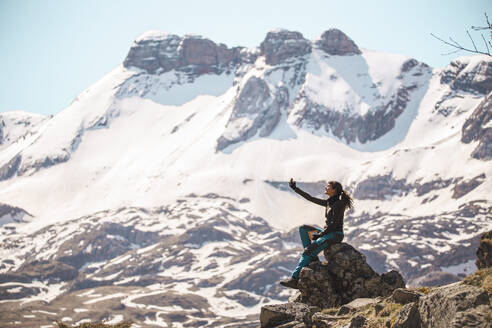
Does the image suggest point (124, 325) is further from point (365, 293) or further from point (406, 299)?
point (406, 299)

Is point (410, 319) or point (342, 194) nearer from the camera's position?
point (410, 319)

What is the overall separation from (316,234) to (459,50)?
8.88 meters

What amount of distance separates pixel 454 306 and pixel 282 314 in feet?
23.5

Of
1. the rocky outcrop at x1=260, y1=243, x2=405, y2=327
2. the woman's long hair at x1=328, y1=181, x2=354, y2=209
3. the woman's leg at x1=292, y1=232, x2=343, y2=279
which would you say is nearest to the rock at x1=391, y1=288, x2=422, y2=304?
the rocky outcrop at x1=260, y1=243, x2=405, y2=327

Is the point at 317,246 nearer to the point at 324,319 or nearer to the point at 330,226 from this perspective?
the point at 330,226

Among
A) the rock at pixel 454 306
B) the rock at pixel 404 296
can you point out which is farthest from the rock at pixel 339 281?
the rock at pixel 454 306

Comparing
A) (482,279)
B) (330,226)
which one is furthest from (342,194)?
(482,279)

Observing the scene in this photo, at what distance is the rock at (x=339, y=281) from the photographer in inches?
883

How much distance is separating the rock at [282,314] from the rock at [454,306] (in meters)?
5.37

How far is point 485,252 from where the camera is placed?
26.3 metres

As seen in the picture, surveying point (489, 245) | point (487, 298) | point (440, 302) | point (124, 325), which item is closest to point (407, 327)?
point (440, 302)

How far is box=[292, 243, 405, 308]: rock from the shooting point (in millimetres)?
22438

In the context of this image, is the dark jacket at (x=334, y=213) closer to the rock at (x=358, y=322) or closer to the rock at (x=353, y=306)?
the rock at (x=353, y=306)

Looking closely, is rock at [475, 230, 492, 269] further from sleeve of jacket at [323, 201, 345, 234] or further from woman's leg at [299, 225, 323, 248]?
woman's leg at [299, 225, 323, 248]
